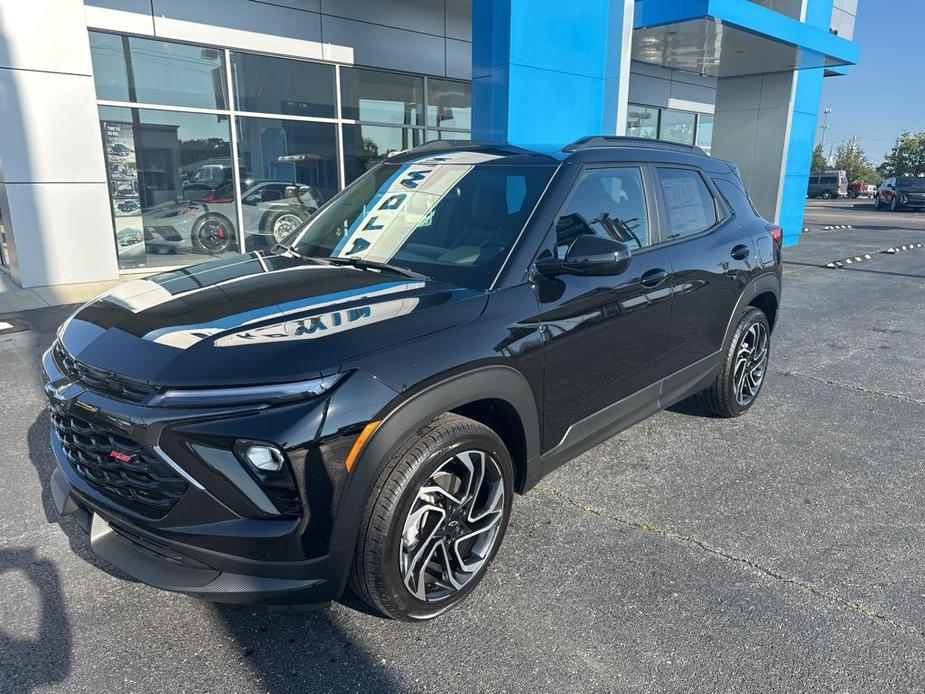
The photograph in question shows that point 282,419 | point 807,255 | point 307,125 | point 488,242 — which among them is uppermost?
point 307,125

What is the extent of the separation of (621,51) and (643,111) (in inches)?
344

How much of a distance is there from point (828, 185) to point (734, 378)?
171 feet

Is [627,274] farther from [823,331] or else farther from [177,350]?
[823,331]

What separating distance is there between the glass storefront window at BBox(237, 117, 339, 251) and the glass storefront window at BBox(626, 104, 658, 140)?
29.1 ft

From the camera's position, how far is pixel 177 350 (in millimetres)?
2150

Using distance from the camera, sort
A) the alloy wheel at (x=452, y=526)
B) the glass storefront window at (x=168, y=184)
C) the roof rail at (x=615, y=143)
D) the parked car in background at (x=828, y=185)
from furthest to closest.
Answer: the parked car in background at (x=828, y=185) → the glass storefront window at (x=168, y=184) → the roof rail at (x=615, y=143) → the alloy wheel at (x=452, y=526)

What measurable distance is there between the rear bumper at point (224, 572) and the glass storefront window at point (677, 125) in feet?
59.6

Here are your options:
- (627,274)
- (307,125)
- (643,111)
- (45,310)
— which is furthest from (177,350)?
(643,111)

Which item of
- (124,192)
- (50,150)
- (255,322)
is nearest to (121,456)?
(255,322)

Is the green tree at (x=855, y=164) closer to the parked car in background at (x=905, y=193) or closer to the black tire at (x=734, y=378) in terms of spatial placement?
the parked car in background at (x=905, y=193)

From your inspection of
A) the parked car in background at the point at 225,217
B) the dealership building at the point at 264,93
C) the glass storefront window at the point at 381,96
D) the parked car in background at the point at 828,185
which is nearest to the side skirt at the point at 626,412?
the dealership building at the point at 264,93

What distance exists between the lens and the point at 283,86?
1084cm

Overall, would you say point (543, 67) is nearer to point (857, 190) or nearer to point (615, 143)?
point (615, 143)

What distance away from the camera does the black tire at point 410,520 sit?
2.21 meters
